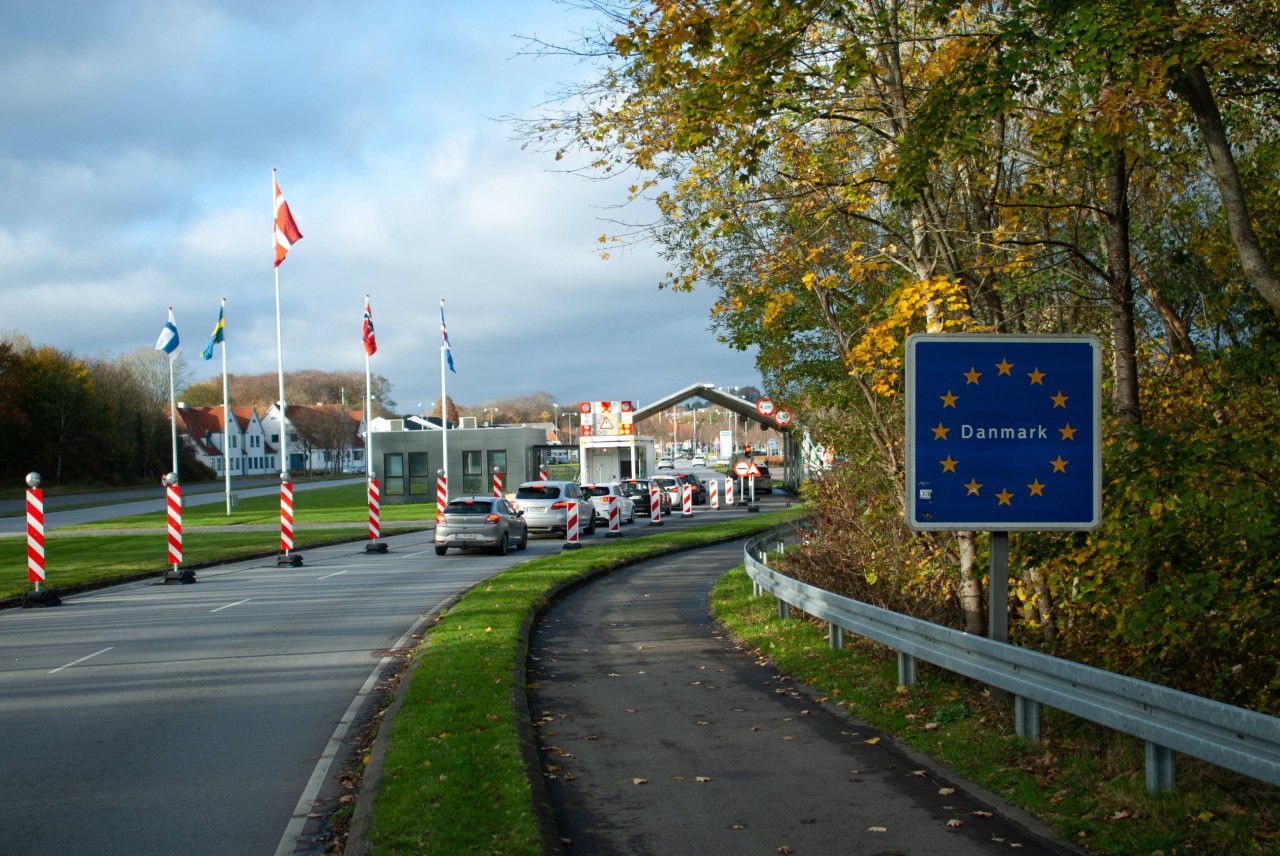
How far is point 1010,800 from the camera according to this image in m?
6.34

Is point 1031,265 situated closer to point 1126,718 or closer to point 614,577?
point 1126,718

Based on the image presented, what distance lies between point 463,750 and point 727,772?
5.82 feet

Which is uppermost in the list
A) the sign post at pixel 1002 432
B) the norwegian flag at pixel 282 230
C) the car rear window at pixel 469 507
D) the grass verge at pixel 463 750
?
the norwegian flag at pixel 282 230

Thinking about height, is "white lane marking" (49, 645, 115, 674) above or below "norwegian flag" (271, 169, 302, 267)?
below

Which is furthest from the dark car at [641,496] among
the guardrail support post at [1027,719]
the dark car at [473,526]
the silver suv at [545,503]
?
the guardrail support post at [1027,719]

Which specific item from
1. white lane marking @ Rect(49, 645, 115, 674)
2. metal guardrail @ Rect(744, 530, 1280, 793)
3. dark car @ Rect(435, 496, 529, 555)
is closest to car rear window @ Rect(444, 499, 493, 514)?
dark car @ Rect(435, 496, 529, 555)

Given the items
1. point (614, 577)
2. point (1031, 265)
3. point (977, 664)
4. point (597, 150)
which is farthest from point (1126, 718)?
point (614, 577)

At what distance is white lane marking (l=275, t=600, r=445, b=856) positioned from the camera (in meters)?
6.00

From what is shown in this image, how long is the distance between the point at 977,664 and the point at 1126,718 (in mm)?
1790

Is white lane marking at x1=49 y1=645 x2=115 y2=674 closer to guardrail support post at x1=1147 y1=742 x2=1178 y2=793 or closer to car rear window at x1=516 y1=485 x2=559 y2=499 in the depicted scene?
guardrail support post at x1=1147 y1=742 x2=1178 y2=793

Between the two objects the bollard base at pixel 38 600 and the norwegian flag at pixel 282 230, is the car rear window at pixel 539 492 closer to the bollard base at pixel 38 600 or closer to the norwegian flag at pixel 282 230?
→ the norwegian flag at pixel 282 230

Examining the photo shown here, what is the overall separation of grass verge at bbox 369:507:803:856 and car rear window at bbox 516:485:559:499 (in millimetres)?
18636

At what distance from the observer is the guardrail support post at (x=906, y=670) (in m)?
9.36

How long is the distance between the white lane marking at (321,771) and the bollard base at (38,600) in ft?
28.9
